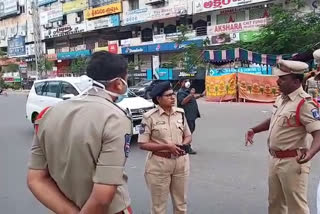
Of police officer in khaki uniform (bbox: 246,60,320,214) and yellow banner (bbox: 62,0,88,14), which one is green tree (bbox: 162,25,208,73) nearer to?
yellow banner (bbox: 62,0,88,14)

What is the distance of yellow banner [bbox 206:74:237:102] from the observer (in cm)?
1925

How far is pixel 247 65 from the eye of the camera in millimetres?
21156

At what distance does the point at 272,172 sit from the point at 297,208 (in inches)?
13.5

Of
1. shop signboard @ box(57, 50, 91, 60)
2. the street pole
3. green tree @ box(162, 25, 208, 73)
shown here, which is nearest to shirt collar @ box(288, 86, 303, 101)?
green tree @ box(162, 25, 208, 73)

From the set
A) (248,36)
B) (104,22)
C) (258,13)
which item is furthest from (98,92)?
(104,22)

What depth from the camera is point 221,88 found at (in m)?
19.8

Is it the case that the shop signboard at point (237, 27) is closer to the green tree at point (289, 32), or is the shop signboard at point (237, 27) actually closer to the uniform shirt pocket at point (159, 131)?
the green tree at point (289, 32)

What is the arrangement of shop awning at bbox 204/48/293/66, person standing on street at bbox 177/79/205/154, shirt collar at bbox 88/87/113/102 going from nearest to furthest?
shirt collar at bbox 88/87/113/102 < person standing on street at bbox 177/79/205/154 < shop awning at bbox 204/48/293/66

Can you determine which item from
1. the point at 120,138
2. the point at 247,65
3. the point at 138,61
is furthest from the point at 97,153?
the point at 138,61

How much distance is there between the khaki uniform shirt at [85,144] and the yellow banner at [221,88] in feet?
58.2

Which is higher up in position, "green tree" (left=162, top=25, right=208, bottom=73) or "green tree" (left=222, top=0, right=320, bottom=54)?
"green tree" (left=222, top=0, right=320, bottom=54)

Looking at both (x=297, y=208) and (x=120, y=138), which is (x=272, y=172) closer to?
(x=297, y=208)

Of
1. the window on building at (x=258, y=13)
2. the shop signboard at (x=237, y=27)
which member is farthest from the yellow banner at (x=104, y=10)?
the window on building at (x=258, y=13)

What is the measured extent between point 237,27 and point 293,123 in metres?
26.5
